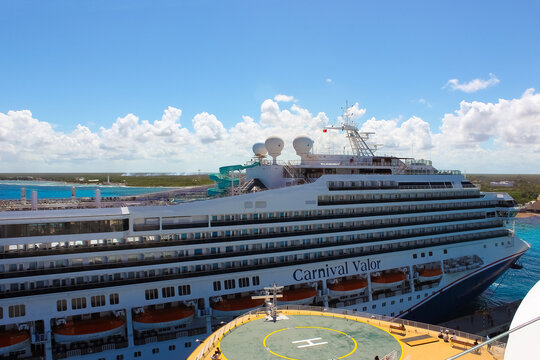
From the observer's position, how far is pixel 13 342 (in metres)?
21.9

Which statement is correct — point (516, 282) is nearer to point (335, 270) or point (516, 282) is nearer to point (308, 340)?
point (335, 270)

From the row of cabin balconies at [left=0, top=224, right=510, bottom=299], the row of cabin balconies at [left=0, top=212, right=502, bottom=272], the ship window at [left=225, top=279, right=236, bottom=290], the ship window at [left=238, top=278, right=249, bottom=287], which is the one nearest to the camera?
the row of cabin balconies at [left=0, top=224, right=510, bottom=299]

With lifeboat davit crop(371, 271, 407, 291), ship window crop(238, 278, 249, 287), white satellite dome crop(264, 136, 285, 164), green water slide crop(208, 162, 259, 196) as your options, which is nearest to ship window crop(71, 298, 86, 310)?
ship window crop(238, 278, 249, 287)

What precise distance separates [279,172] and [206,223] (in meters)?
11.3

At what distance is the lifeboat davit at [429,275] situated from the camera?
115ft

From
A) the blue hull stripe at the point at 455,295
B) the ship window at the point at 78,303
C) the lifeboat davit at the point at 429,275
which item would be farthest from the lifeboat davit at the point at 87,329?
the lifeboat davit at the point at 429,275

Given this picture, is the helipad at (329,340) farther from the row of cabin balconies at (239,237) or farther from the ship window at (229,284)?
the row of cabin balconies at (239,237)

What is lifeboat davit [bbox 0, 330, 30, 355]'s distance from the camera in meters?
21.6

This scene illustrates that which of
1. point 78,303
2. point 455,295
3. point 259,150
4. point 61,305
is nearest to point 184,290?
point 78,303

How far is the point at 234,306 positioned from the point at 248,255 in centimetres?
361

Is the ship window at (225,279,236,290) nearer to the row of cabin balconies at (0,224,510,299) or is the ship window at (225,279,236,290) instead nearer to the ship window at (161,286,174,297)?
the row of cabin balconies at (0,224,510,299)

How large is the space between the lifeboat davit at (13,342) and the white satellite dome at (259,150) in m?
25.5

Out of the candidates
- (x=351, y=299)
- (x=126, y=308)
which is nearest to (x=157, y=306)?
(x=126, y=308)

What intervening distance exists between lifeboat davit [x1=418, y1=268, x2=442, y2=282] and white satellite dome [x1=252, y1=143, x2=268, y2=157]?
1927cm
